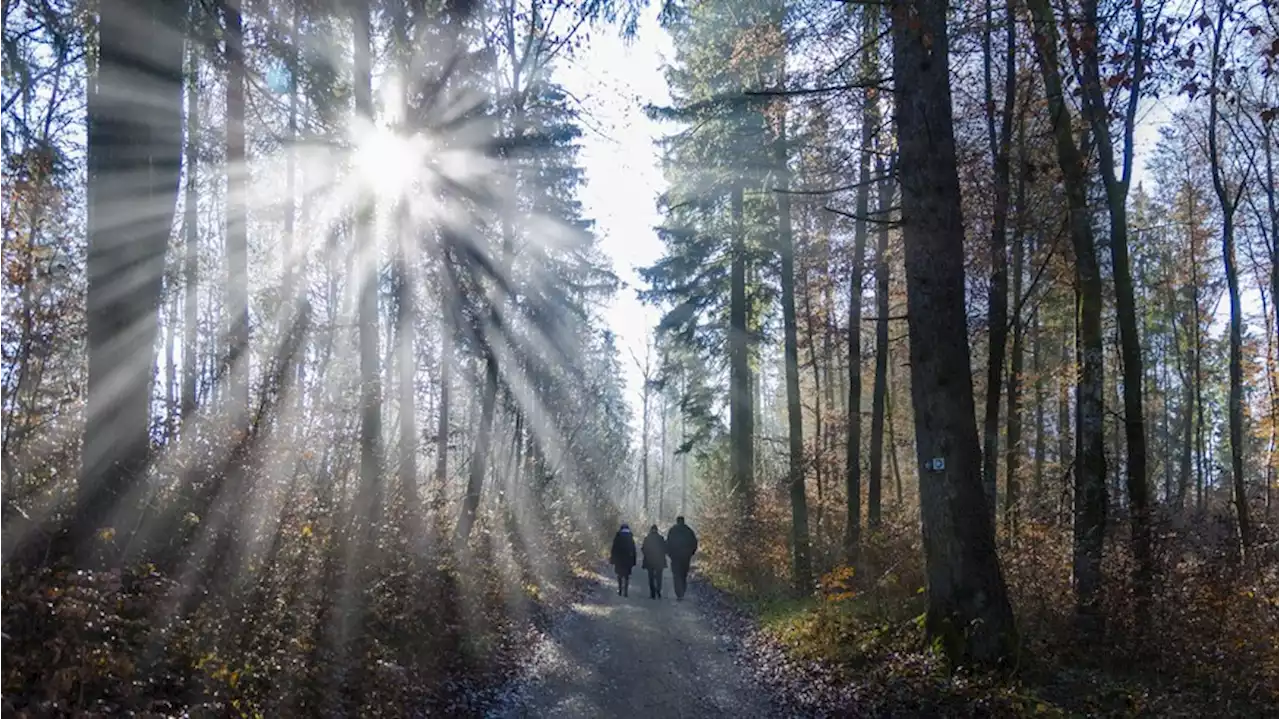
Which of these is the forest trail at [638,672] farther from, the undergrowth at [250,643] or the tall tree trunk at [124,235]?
the tall tree trunk at [124,235]

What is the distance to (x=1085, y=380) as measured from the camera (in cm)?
1081

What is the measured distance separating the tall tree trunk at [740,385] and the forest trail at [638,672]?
6998mm

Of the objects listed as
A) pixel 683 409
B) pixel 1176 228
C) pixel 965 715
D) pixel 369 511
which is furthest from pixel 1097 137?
pixel 1176 228

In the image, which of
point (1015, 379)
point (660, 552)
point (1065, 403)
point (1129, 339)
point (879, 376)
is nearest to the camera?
point (1129, 339)

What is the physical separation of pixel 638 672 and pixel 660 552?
935 cm

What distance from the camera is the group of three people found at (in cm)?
1973

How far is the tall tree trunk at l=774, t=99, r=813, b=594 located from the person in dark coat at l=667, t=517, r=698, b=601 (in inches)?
93.7

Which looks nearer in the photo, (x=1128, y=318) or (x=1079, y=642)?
(x=1079, y=642)

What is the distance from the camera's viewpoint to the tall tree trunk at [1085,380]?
10070mm

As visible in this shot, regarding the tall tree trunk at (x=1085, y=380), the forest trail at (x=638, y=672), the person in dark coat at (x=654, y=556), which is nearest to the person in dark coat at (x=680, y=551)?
the person in dark coat at (x=654, y=556)

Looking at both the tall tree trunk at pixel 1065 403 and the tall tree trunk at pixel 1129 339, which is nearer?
the tall tree trunk at pixel 1129 339

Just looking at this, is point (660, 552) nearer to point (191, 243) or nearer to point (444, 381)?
point (444, 381)

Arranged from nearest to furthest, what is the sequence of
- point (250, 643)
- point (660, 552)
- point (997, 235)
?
1. point (250, 643)
2. point (997, 235)
3. point (660, 552)

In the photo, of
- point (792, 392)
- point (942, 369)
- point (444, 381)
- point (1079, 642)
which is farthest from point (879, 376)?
point (444, 381)
